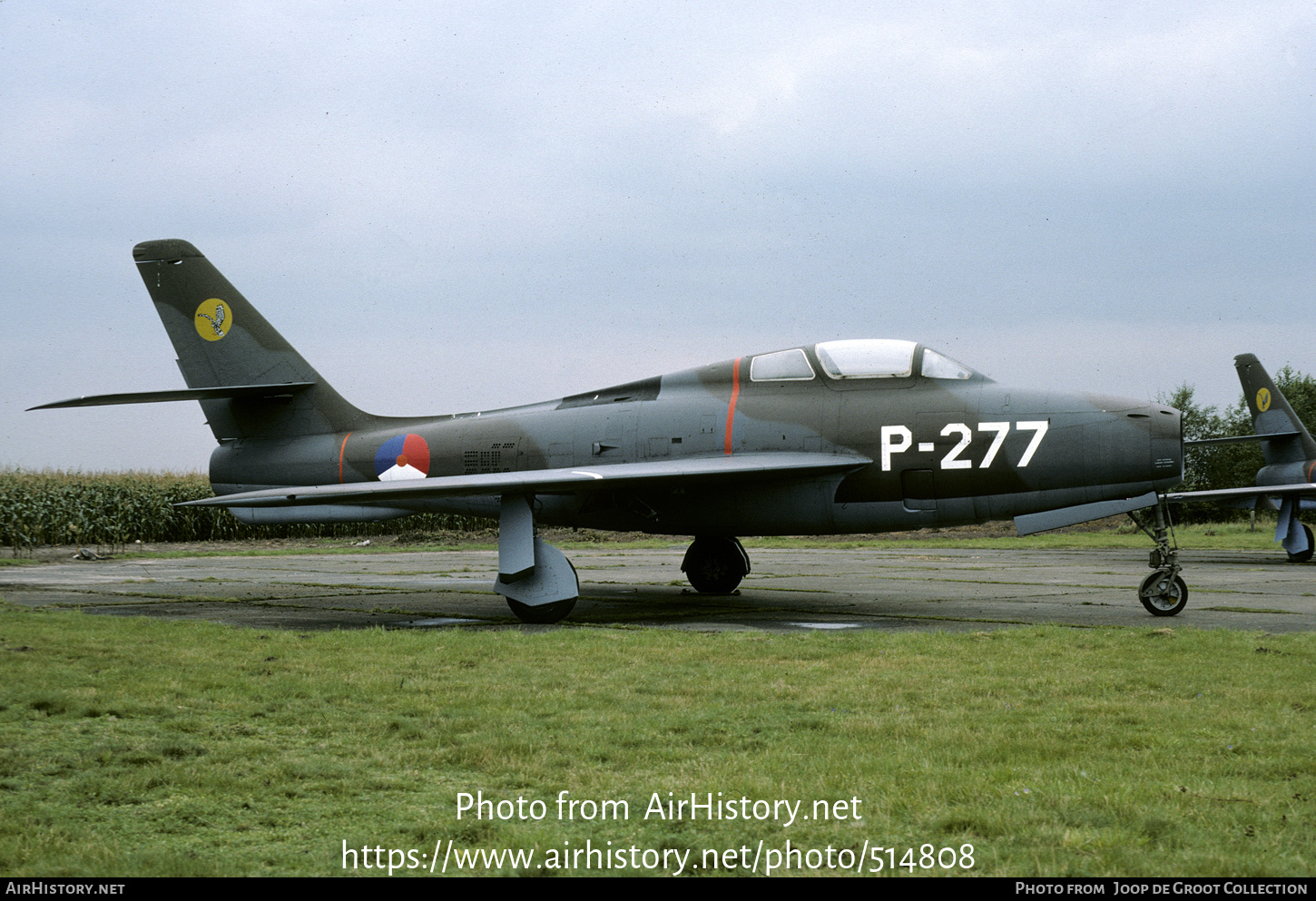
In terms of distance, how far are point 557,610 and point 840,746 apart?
6215mm

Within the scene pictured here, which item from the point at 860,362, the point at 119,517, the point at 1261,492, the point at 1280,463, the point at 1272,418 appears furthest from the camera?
the point at 119,517

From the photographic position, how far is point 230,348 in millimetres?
13820

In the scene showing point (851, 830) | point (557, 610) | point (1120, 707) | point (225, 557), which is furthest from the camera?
point (225, 557)

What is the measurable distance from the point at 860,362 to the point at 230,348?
27.4 ft

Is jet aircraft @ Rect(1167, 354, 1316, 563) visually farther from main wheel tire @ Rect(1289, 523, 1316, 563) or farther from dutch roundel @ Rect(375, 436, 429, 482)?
dutch roundel @ Rect(375, 436, 429, 482)

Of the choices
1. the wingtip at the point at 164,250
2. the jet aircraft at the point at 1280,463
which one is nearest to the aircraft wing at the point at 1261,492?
the jet aircraft at the point at 1280,463

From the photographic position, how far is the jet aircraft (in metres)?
21.9

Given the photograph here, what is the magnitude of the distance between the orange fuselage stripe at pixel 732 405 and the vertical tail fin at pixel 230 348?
5104mm

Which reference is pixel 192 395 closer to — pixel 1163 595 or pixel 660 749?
pixel 660 749

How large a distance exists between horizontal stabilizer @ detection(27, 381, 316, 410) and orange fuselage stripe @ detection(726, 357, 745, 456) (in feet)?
19.0

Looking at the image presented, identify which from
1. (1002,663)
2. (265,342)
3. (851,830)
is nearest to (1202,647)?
(1002,663)

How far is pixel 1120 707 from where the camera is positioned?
5.35 m

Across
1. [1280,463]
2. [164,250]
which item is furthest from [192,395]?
[1280,463]

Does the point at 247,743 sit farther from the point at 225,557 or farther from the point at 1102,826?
the point at 225,557
